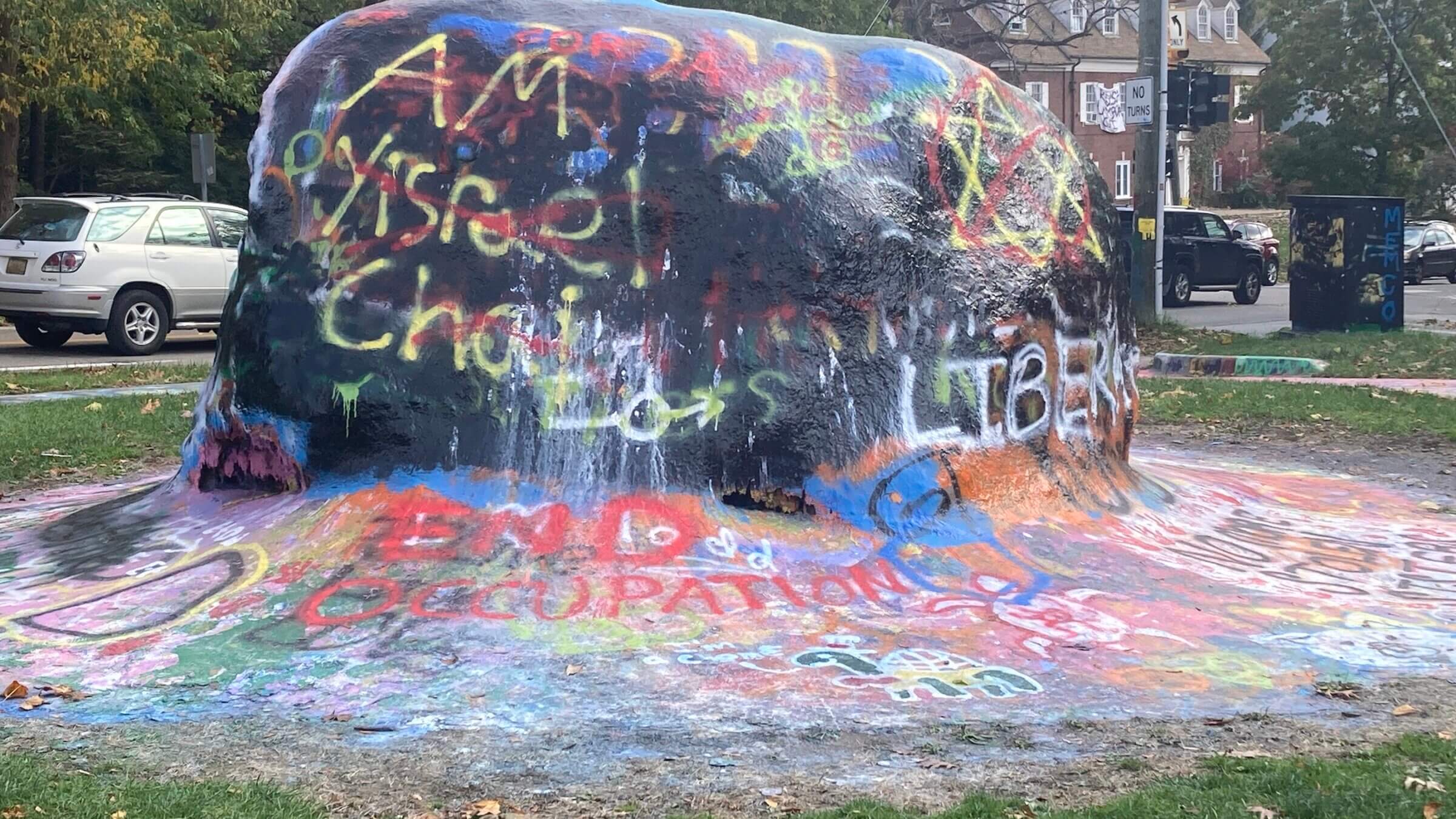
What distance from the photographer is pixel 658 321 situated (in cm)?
631

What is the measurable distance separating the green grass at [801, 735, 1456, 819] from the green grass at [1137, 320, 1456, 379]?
10.4 m

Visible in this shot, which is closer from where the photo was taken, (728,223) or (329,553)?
(329,553)

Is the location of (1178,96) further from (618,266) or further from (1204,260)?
(618,266)

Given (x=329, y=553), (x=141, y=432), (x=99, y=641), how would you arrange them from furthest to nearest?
(x=141, y=432) → (x=329, y=553) → (x=99, y=641)

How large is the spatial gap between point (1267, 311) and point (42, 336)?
58.0ft

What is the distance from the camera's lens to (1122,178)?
59.1 m

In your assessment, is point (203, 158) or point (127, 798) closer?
point (127, 798)

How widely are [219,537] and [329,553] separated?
629 mm

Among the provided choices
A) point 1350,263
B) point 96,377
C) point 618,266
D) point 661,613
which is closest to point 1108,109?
point 1350,263

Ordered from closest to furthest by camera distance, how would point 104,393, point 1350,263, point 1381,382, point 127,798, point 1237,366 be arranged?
point 127,798
point 104,393
point 1381,382
point 1237,366
point 1350,263

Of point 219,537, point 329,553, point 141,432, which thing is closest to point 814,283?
point 329,553

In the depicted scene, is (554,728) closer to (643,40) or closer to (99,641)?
(99,641)

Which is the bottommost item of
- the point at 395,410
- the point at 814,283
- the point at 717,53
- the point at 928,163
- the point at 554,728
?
the point at 554,728

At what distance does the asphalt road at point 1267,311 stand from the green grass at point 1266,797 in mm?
15270
